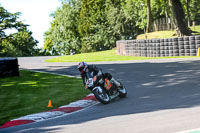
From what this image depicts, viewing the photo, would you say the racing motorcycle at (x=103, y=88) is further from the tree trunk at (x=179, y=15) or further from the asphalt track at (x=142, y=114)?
the tree trunk at (x=179, y=15)

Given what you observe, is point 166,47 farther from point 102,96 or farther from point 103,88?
point 102,96

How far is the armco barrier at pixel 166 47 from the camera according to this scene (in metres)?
23.1

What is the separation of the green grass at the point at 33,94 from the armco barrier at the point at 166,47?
9656mm

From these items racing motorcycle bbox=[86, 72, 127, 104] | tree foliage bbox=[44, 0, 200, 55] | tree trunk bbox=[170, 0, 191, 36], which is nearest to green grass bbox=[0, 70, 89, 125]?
racing motorcycle bbox=[86, 72, 127, 104]

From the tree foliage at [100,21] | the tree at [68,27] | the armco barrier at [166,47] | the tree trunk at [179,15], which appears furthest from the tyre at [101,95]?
the tree at [68,27]

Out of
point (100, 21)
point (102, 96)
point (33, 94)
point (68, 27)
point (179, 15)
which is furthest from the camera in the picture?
point (68, 27)

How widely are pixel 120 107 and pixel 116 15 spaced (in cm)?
4850

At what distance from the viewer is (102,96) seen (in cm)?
1042

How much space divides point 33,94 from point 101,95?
4862 mm

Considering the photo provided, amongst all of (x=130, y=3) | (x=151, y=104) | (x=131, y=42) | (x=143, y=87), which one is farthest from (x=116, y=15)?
(x=151, y=104)

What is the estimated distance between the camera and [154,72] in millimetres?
16750

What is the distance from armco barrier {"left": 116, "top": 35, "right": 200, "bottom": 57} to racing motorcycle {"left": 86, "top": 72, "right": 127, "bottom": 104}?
1333cm

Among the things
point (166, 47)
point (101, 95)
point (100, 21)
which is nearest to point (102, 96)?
point (101, 95)

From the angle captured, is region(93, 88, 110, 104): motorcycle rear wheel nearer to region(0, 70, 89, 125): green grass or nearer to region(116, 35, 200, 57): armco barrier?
region(0, 70, 89, 125): green grass
